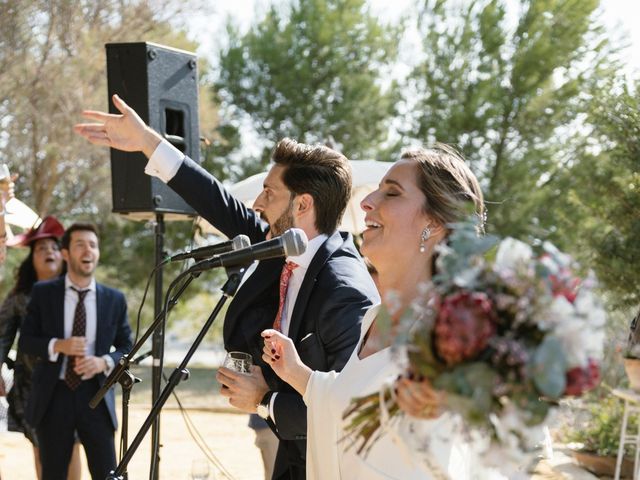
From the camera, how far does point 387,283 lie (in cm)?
263

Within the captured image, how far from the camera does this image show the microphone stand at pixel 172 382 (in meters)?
2.71

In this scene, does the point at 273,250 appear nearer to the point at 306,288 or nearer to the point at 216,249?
the point at 216,249

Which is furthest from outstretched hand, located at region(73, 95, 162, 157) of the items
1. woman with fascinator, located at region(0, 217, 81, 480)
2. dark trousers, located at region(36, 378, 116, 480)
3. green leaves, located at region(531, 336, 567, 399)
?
woman with fascinator, located at region(0, 217, 81, 480)

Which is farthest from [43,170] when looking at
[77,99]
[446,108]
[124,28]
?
[446,108]

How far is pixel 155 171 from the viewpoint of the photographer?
3.59 m

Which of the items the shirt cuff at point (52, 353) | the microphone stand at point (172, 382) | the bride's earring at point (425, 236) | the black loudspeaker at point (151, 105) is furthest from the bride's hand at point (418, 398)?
the shirt cuff at point (52, 353)

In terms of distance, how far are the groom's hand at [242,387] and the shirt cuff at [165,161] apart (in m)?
1.03

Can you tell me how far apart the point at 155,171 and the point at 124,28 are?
11.4 meters

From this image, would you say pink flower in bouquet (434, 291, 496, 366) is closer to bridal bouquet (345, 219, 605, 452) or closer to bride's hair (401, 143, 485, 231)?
bridal bouquet (345, 219, 605, 452)

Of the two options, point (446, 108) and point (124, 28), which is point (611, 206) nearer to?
point (124, 28)

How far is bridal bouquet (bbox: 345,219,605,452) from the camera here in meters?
1.43

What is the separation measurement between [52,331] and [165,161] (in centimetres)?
254

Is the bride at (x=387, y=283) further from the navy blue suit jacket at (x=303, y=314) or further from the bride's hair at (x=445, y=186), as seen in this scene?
the navy blue suit jacket at (x=303, y=314)

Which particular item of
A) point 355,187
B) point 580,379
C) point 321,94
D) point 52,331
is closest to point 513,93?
point 321,94
